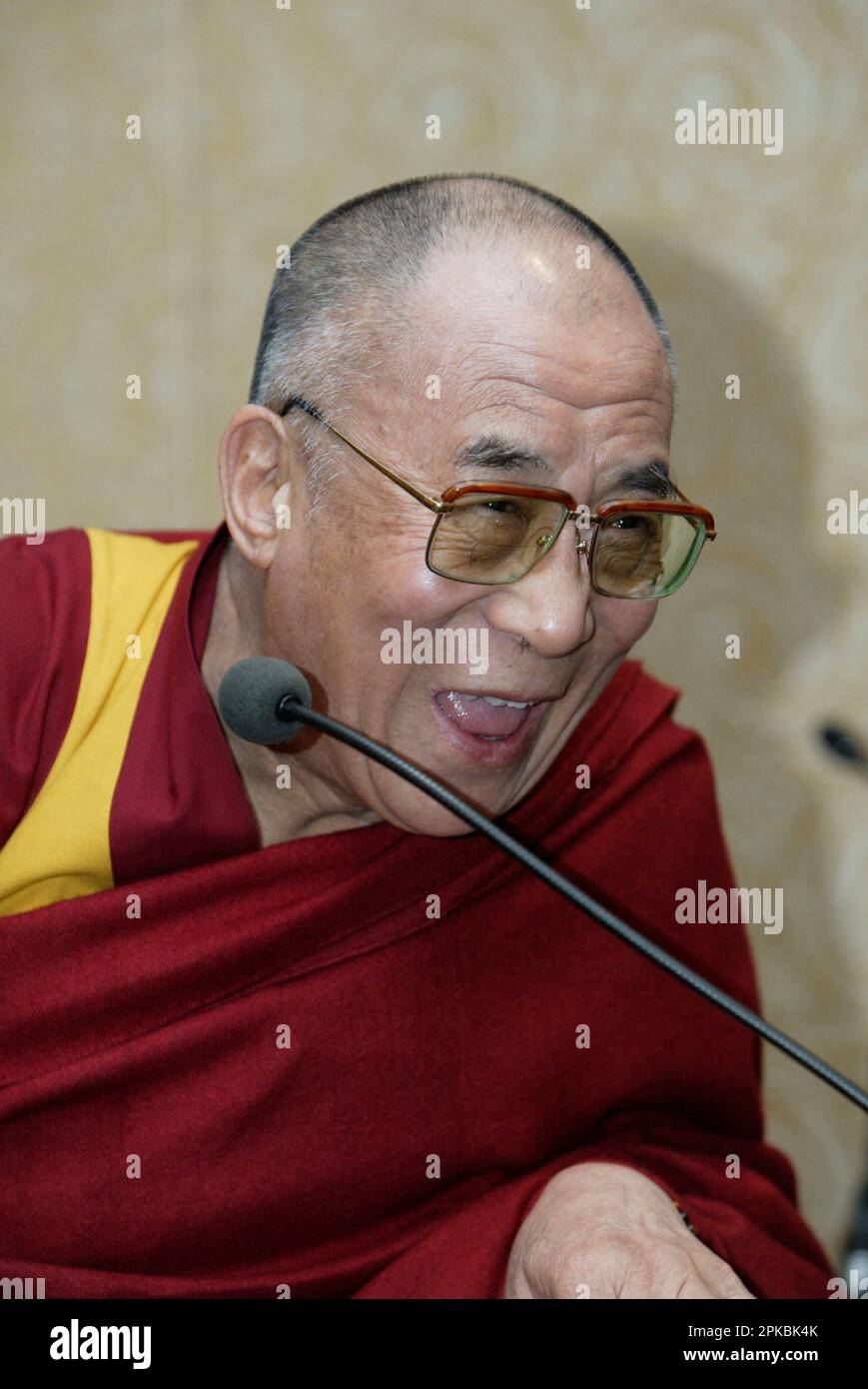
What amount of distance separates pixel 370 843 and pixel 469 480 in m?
0.35

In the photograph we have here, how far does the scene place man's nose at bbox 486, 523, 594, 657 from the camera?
3.41 ft

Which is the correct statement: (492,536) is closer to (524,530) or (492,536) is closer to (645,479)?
(524,530)

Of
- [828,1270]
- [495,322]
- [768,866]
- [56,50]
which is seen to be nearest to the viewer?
[495,322]

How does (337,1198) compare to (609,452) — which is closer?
(609,452)

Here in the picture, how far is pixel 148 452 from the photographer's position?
6.39 feet

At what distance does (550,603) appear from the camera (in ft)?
3.42

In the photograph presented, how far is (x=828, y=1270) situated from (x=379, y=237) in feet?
3.28

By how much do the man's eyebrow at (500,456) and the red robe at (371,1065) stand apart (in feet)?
1.19

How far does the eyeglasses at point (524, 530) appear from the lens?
102cm

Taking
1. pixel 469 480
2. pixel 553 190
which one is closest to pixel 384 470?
pixel 469 480

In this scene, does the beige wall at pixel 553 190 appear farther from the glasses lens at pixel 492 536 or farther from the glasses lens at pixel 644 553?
the glasses lens at pixel 492 536

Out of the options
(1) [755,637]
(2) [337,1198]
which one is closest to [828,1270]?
(2) [337,1198]

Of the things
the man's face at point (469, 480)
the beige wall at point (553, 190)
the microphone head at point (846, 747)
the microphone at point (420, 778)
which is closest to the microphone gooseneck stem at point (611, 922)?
the microphone at point (420, 778)
